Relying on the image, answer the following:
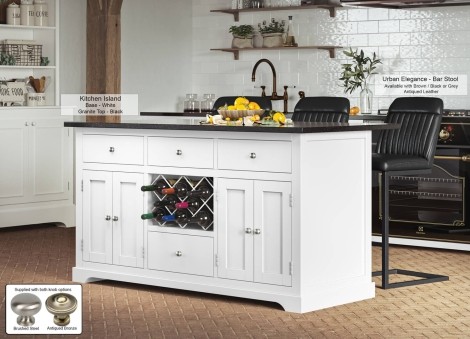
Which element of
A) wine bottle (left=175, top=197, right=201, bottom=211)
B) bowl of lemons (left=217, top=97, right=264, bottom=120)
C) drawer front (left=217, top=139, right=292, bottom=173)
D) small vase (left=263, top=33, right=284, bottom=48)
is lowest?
wine bottle (left=175, top=197, right=201, bottom=211)

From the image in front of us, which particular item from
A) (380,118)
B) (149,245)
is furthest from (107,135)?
(380,118)

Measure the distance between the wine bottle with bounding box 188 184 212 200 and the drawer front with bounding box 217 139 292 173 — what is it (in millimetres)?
193

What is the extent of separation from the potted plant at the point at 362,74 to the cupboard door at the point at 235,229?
10.5 ft

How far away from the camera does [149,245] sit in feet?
20.0

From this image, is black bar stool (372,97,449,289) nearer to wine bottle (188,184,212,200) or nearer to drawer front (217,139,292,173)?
drawer front (217,139,292,173)

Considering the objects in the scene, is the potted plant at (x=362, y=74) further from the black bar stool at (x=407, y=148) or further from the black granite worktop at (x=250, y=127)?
the black granite worktop at (x=250, y=127)

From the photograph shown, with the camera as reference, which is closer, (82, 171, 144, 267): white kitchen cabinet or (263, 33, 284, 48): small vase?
(82, 171, 144, 267): white kitchen cabinet

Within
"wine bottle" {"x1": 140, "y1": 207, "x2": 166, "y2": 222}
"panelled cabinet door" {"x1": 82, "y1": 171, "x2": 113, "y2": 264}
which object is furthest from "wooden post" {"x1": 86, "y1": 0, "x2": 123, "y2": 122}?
"wine bottle" {"x1": 140, "y1": 207, "x2": 166, "y2": 222}

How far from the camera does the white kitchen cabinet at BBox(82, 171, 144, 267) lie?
6.14 m

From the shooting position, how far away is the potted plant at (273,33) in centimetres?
924

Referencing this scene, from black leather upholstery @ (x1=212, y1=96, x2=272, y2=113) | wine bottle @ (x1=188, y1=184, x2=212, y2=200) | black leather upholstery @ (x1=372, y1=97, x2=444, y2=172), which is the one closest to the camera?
wine bottle @ (x1=188, y1=184, x2=212, y2=200)

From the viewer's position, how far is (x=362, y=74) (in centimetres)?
866

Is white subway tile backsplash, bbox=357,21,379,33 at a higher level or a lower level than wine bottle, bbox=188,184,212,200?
higher

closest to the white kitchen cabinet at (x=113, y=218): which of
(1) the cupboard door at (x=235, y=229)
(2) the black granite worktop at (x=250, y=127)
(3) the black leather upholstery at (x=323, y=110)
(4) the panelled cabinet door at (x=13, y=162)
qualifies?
(2) the black granite worktop at (x=250, y=127)
